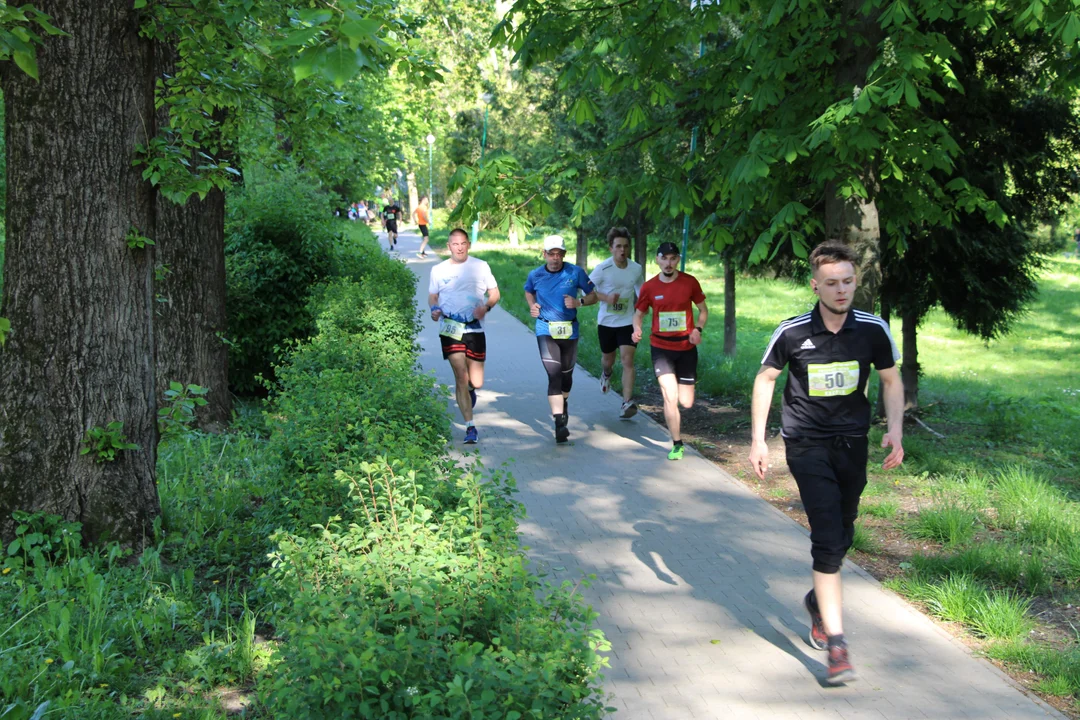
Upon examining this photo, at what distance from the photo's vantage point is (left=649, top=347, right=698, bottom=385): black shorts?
9539mm

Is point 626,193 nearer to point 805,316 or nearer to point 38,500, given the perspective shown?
point 805,316

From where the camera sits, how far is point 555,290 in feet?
33.3

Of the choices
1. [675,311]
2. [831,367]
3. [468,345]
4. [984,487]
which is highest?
[675,311]

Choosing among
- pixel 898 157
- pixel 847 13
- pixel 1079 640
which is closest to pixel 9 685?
pixel 1079 640

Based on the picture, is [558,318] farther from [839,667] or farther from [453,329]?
[839,667]

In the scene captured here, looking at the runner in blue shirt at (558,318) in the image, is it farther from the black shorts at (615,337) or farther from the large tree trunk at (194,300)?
the large tree trunk at (194,300)

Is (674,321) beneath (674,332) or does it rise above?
above

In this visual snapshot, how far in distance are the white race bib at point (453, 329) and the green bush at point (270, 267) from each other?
266 centimetres

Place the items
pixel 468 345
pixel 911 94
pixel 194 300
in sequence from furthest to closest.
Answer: pixel 468 345 < pixel 194 300 < pixel 911 94

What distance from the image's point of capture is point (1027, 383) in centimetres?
1981

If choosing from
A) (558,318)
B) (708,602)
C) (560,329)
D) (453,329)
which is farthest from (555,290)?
(708,602)

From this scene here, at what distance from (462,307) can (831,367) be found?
17.5 ft

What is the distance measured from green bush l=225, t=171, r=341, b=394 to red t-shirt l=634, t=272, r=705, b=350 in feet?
14.7

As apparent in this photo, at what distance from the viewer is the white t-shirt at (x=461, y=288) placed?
32.4ft
